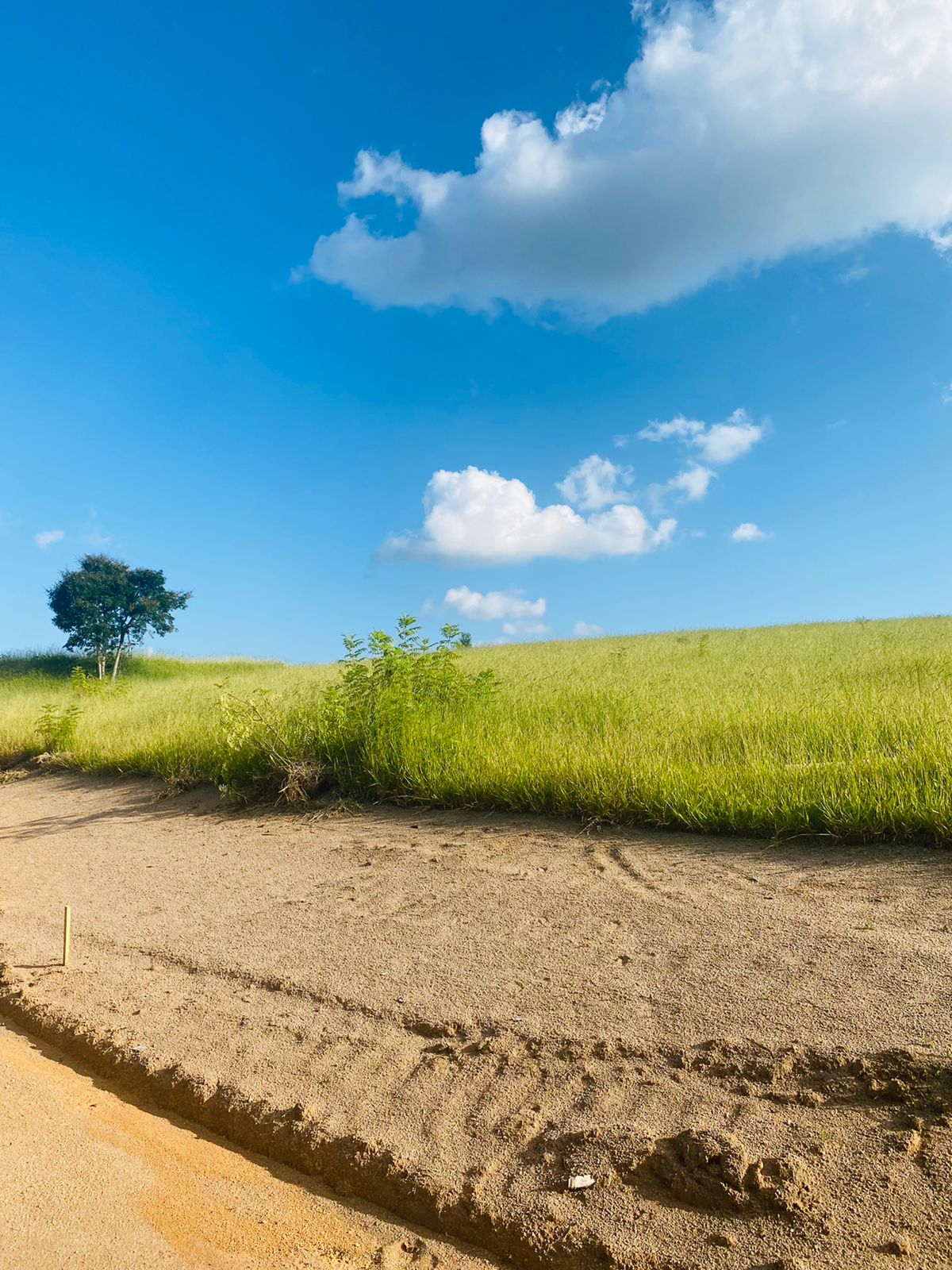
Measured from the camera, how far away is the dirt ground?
254 cm

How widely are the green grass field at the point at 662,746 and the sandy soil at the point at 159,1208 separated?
357 cm

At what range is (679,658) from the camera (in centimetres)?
1697

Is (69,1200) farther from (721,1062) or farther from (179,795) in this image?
(179,795)

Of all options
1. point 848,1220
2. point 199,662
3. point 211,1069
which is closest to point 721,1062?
point 848,1220

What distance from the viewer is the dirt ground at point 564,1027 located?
100 inches

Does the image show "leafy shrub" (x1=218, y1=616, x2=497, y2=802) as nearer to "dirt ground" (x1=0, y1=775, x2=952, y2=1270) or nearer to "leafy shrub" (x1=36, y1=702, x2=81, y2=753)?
"dirt ground" (x1=0, y1=775, x2=952, y2=1270)

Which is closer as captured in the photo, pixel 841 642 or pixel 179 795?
pixel 179 795

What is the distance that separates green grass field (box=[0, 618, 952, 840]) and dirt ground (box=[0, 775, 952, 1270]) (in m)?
0.33

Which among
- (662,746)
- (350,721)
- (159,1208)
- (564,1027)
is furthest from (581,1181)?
(350,721)

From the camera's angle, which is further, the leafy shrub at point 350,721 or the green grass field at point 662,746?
the leafy shrub at point 350,721

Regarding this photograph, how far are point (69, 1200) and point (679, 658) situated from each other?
1528cm

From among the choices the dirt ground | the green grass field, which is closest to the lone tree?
the green grass field

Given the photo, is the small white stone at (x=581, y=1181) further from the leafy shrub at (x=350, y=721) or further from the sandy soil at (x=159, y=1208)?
the leafy shrub at (x=350, y=721)

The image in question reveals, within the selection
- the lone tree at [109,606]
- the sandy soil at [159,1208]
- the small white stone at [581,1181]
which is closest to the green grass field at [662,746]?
the small white stone at [581,1181]
